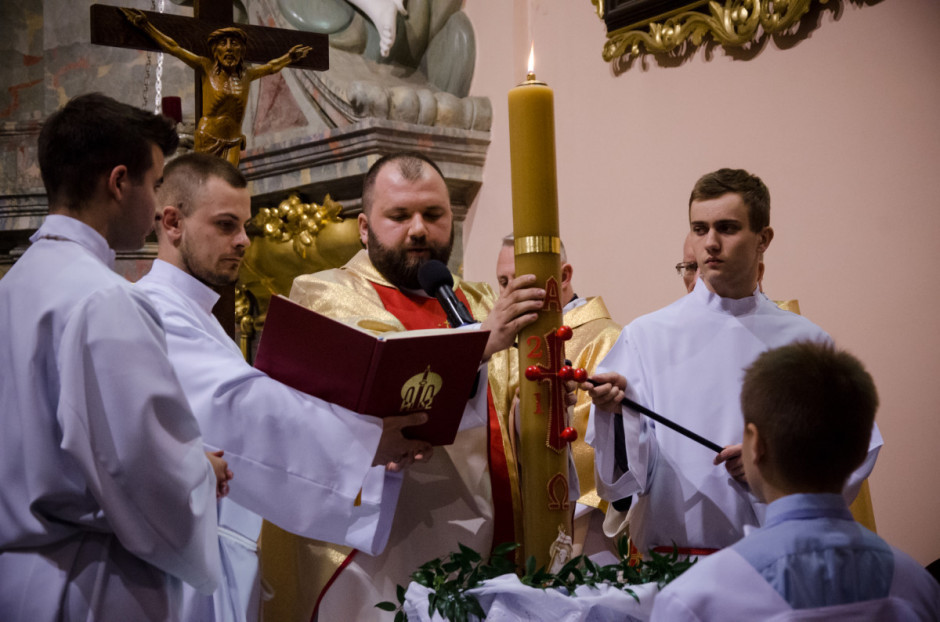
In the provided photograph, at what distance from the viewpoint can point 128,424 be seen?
1978 mm

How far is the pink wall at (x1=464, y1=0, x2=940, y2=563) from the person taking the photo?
4078 mm

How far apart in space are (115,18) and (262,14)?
2527mm

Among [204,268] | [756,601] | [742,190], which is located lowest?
[756,601]

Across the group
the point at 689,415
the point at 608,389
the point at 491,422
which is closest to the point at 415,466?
the point at 491,422

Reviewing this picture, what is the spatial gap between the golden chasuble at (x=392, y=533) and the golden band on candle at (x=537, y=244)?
2.22 ft

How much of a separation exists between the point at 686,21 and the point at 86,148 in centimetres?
350

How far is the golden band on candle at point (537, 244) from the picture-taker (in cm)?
234

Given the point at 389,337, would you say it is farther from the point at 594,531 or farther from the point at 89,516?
the point at 594,531

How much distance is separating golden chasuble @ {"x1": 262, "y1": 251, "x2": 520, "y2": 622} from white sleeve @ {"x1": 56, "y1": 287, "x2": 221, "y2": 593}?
2.63 feet

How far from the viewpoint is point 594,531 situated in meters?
3.53

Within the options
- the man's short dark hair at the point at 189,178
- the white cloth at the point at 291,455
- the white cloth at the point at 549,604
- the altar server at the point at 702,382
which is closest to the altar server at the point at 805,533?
the white cloth at the point at 549,604

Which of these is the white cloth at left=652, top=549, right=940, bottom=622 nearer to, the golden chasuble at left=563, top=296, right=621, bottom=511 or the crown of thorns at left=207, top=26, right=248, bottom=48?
the golden chasuble at left=563, top=296, right=621, bottom=511

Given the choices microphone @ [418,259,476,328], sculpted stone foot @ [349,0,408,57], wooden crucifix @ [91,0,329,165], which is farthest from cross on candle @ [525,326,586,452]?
sculpted stone foot @ [349,0,408,57]

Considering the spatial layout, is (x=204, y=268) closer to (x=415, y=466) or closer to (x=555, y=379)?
(x=415, y=466)
